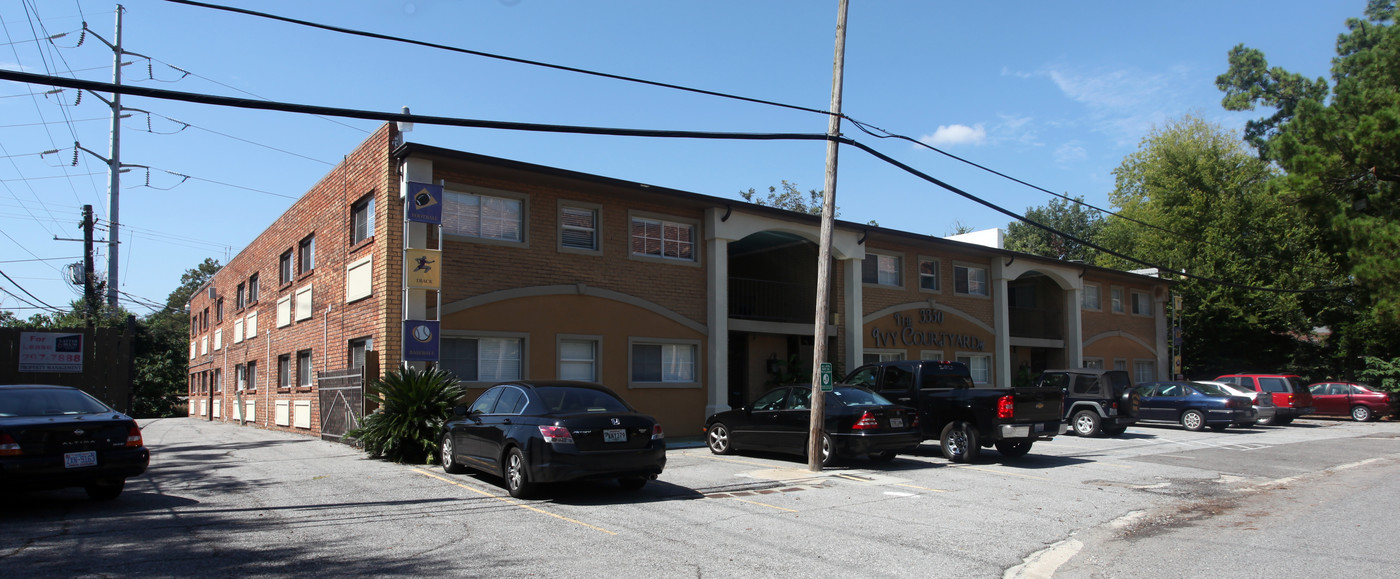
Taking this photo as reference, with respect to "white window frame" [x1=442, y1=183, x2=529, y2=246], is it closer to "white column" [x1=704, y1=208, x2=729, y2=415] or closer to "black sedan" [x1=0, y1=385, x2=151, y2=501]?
"white column" [x1=704, y1=208, x2=729, y2=415]

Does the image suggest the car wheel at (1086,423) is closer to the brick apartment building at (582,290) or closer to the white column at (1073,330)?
the brick apartment building at (582,290)

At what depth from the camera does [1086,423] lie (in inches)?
776

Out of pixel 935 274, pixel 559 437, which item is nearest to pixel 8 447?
pixel 559 437

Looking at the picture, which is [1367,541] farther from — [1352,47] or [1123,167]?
[1123,167]

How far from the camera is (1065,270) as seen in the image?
28891mm

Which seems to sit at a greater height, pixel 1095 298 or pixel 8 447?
pixel 1095 298

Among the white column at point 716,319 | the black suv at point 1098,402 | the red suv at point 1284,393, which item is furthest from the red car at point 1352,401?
the white column at point 716,319

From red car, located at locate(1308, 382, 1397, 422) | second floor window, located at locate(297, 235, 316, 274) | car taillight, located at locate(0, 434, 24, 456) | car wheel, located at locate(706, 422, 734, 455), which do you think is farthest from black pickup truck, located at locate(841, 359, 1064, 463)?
red car, located at locate(1308, 382, 1397, 422)

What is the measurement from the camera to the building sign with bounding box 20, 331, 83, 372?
18.9 meters

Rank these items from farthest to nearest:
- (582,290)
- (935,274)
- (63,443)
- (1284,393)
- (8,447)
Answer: (935,274) → (1284,393) → (582,290) → (63,443) → (8,447)

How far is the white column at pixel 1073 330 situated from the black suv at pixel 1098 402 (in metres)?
9.42

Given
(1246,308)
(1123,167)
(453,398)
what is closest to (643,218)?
(453,398)

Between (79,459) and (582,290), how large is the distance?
950 centimetres

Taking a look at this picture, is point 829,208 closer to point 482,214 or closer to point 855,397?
point 855,397
